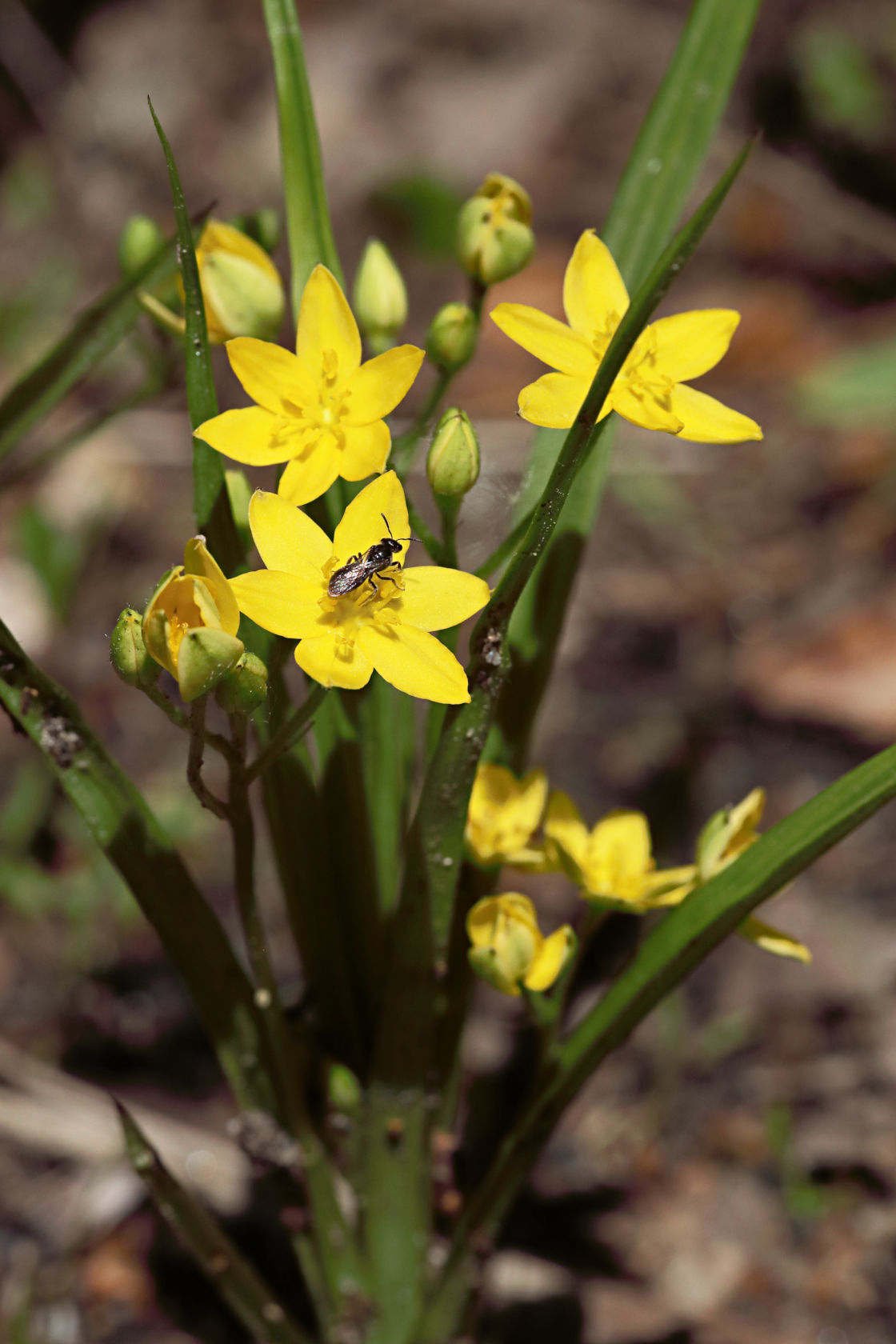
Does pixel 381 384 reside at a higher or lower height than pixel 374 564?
higher

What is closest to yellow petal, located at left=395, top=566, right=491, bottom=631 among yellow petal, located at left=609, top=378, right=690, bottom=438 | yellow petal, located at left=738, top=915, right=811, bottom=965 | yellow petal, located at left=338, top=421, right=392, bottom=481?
yellow petal, located at left=338, top=421, right=392, bottom=481

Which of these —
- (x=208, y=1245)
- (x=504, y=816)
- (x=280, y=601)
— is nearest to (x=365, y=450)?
(x=280, y=601)

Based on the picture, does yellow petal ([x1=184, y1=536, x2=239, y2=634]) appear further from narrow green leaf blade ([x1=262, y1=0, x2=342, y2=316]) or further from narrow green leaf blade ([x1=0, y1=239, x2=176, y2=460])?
narrow green leaf blade ([x1=0, y1=239, x2=176, y2=460])

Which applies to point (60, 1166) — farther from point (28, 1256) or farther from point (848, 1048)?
point (848, 1048)

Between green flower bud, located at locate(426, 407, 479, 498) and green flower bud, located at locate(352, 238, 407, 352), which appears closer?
green flower bud, located at locate(426, 407, 479, 498)

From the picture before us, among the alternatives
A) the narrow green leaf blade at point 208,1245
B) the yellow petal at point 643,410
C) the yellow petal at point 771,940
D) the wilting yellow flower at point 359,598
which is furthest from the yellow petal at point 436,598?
the narrow green leaf blade at point 208,1245

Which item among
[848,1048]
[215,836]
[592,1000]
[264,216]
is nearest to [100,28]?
[215,836]

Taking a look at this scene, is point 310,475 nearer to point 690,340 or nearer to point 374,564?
point 374,564

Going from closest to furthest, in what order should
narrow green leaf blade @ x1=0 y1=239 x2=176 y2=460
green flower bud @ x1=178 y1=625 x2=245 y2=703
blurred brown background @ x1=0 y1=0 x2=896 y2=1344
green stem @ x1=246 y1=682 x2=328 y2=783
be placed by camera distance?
green flower bud @ x1=178 y1=625 x2=245 y2=703, green stem @ x1=246 y1=682 x2=328 y2=783, narrow green leaf blade @ x1=0 y1=239 x2=176 y2=460, blurred brown background @ x1=0 y1=0 x2=896 y2=1344
